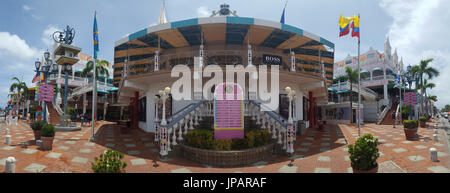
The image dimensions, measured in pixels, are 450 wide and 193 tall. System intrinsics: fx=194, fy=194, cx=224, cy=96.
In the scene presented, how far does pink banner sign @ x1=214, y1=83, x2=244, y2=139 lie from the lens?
8.41 m

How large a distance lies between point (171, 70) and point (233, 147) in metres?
6.17

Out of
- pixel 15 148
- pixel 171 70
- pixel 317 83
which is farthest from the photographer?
pixel 317 83

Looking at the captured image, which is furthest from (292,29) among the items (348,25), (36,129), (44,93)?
(44,93)

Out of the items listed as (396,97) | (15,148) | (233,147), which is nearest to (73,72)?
(15,148)

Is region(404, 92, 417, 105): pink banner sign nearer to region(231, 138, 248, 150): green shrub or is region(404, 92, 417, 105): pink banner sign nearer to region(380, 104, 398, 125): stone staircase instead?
region(380, 104, 398, 125): stone staircase

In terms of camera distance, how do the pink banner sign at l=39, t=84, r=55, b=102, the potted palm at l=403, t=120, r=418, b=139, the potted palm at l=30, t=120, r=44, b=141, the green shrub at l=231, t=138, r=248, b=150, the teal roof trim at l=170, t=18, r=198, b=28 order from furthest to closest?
the pink banner sign at l=39, t=84, r=55, b=102, the teal roof trim at l=170, t=18, r=198, b=28, the potted palm at l=403, t=120, r=418, b=139, the potted palm at l=30, t=120, r=44, b=141, the green shrub at l=231, t=138, r=248, b=150

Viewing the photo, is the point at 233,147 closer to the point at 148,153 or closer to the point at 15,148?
the point at 148,153

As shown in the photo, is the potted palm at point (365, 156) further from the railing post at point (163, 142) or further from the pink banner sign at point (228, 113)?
the railing post at point (163, 142)

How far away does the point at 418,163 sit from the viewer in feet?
22.7

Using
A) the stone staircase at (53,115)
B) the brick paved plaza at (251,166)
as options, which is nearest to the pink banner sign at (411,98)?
the brick paved plaza at (251,166)

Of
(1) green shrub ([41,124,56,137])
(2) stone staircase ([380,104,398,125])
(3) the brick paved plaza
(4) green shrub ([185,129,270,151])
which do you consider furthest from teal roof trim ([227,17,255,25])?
(2) stone staircase ([380,104,398,125])

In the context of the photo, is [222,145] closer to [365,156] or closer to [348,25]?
[365,156]

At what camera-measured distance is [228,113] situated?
8.60m

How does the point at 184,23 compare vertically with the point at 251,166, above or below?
above
